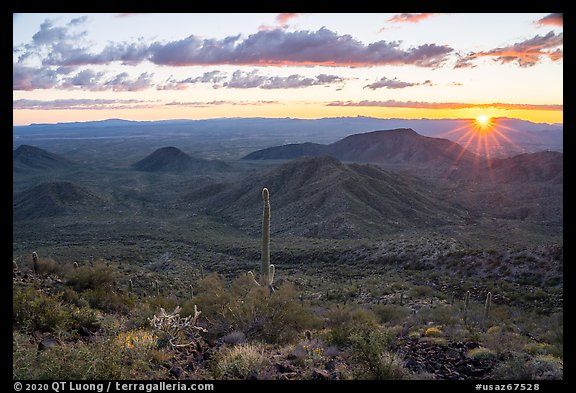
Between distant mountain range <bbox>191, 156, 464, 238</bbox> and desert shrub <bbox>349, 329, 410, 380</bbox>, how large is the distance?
121 ft

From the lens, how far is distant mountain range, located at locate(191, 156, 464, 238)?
48.2 m

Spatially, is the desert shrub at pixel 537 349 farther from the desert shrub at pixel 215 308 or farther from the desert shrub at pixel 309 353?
the desert shrub at pixel 215 308

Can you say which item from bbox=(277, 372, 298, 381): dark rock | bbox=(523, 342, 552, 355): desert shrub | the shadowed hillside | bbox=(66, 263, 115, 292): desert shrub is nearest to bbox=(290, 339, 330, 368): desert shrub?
bbox=(277, 372, 298, 381): dark rock

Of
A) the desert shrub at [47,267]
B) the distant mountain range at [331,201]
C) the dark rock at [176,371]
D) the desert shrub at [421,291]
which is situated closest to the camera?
the dark rock at [176,371]

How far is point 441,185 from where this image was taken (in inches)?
3238

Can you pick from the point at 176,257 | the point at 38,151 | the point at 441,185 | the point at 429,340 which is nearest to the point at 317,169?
the point at 441,185

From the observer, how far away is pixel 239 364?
611cm

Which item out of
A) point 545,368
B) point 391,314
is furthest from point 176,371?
point 391,314

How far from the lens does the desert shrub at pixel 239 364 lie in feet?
19.5

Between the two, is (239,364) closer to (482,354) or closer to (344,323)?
(482,354)

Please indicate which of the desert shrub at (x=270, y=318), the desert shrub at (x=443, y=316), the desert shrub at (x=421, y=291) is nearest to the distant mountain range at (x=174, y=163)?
the desert shrub at (x=421, y=291)

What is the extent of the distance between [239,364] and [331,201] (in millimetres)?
48228

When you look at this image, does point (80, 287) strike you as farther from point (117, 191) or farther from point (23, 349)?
point (117, 191)

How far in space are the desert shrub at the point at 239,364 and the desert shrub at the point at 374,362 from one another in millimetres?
1475
